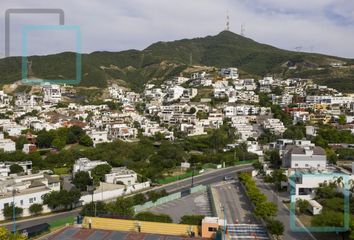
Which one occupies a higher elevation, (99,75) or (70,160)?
(99,75)

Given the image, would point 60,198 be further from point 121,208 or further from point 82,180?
point 121,208

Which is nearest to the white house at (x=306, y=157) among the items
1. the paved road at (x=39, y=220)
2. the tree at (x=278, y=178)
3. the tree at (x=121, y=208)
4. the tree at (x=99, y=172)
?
the tree at (x=278, y=178)

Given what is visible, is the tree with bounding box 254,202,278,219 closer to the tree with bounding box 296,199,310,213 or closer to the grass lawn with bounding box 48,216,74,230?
the tree with bounding box 296,199,310,213

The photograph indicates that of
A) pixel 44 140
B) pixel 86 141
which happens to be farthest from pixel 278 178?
pixel 44 140

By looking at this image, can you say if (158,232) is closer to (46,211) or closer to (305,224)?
(305,224)

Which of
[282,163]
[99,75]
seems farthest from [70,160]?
[99,75]
